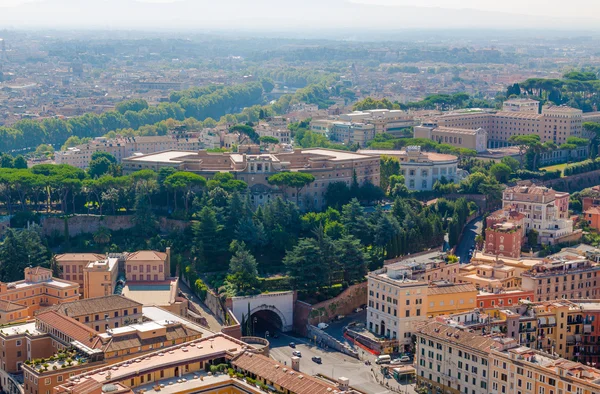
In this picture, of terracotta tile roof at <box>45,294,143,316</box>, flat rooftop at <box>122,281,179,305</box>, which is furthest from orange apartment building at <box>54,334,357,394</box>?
flat rooftop at <box>122,281,179,305</box>

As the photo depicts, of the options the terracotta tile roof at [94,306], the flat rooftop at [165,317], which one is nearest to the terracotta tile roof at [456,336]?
the flat rooftop at [165,317]

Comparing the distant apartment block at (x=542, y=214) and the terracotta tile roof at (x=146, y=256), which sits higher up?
the distant apartment block at (x=542, y=214)

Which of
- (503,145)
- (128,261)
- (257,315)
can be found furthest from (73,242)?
(503,145)

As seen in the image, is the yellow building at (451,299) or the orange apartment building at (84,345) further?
the yellow building at (451,299)

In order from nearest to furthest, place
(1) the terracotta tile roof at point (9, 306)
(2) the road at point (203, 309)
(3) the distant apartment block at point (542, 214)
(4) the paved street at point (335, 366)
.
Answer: (4) the paved street at point (335, 366) < (1) the terracotta tile roof at point (9, 306) < (2) the road at point (203, 309) < (3) the distant apartment block at point (542, 214)

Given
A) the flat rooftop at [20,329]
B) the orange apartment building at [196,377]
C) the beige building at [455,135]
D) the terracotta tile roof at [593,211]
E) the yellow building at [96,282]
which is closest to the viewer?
the orange apartment building at [196,377]

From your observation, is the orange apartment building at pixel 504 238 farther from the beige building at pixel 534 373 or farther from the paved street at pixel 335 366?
the beige building at pixel 534 373

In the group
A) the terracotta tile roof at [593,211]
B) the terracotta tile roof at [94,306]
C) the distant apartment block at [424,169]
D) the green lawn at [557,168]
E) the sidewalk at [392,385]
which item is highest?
the distant apartment block at [424,169]
